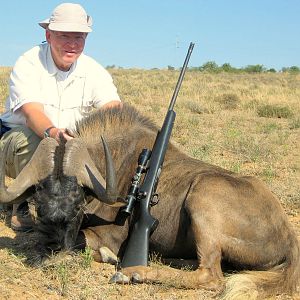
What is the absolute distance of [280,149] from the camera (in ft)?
34.9

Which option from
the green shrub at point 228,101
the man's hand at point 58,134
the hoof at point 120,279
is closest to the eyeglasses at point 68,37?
the man's hand at point 58,134

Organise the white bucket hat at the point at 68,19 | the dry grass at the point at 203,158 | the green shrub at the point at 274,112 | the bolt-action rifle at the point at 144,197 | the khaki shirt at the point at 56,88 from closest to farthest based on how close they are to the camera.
A: 1. the dry grass at the point at 203,158
2. the bolt-action rifle at the point at 144,197
3. the white bucket hat at the point at 68,19
4. the khaki shirt at the point at 56,88
5. the green shrub at the point at 274,112

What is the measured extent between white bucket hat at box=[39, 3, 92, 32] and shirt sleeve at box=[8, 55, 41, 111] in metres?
0.50

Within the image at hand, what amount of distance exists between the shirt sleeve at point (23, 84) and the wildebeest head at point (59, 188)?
100cm

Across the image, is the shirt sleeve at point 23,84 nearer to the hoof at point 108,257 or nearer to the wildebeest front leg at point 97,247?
the wildebeest front leg at point 97,247

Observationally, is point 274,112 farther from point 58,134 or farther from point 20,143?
point 58,134

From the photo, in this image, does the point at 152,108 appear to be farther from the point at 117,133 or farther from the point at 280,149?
the point at 117,133

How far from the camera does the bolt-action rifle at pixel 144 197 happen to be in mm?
4520

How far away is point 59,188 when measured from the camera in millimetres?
4352

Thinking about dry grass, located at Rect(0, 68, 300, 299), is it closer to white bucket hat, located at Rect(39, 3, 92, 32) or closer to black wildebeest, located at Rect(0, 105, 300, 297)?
black wildebeest, located at Rect(0, 105, 300, 297)

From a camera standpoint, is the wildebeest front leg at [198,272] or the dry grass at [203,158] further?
the wildebeest front leg at [198,272]

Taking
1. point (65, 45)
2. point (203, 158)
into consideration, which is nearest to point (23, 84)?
point (65, 45)

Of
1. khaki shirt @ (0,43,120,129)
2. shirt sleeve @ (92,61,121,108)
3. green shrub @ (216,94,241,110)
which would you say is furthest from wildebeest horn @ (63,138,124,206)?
green shrub @ (216,94,241,110)

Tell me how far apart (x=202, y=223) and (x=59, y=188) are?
1.18 metres
